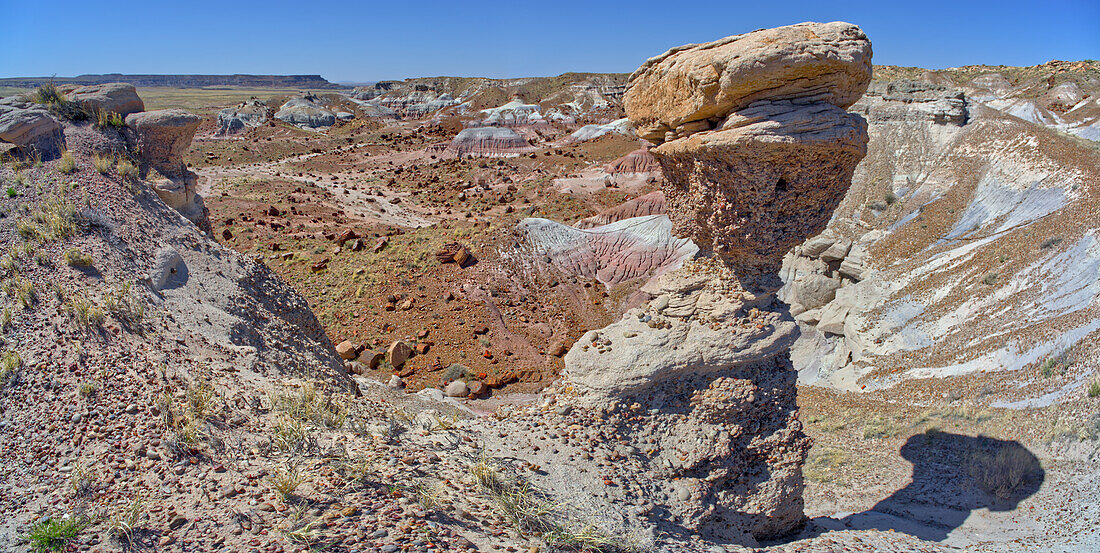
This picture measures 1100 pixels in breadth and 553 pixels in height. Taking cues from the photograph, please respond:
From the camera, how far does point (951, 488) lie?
8781 mm

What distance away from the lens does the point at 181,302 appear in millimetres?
7277

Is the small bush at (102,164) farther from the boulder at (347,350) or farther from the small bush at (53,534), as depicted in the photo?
the small bush at (53,534)

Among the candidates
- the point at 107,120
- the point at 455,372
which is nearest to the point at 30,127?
the point at 107,120

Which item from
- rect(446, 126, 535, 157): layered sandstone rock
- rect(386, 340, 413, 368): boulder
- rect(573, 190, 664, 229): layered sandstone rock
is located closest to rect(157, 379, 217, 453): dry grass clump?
rect(386, 340, 413, 368): boulder

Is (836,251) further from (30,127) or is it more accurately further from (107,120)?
(30,127)

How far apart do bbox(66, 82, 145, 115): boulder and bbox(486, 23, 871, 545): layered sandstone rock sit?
10984 mm

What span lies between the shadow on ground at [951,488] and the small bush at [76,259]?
10875 millimetres

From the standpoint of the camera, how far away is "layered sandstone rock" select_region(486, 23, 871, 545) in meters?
5.96

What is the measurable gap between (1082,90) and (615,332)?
4865 cm

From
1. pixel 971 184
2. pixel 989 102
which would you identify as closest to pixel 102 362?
pixel 971 184

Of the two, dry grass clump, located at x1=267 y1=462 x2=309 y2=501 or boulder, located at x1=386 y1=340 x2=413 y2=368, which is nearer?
dry grass clump, located at x1=267 y1=462 x2=309 y2=501

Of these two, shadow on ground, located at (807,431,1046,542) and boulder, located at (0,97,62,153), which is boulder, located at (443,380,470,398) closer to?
shadow on ground, located at (807,431,1046,542)

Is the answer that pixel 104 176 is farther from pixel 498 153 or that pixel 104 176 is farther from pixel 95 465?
pixel 498 153

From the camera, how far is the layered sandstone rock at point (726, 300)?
19.6 feet
